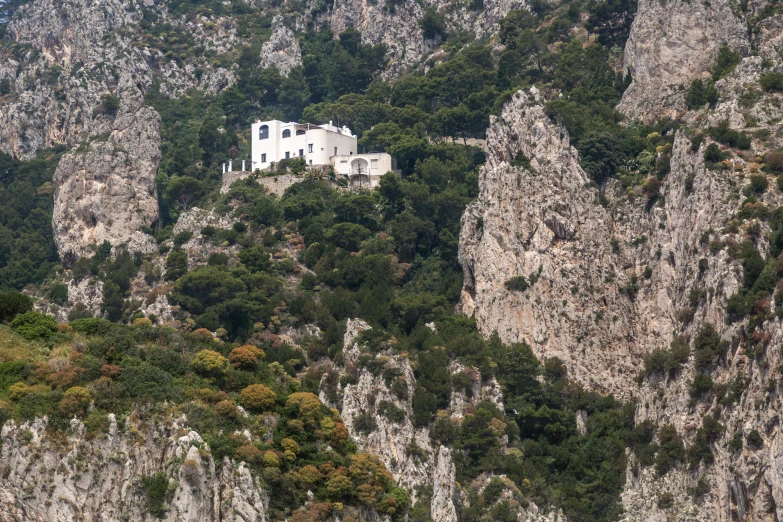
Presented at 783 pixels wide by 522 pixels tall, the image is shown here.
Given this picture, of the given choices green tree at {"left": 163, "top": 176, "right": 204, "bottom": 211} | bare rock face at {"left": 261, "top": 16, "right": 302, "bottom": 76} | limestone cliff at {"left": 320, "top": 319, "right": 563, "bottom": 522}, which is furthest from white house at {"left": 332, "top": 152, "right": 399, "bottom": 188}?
limestone cliff at {"left": 320, "top": 319, "right": 563, "bottom": 522}

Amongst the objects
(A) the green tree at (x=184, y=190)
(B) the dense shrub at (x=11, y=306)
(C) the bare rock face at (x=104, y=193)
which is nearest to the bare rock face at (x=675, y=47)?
(A) the green tree at (x=184, y=190)

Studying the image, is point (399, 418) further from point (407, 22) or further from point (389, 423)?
point (407, 22)

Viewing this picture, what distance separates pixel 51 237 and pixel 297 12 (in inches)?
1758

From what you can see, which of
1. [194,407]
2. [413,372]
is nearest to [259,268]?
[413,372]

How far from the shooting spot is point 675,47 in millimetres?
115438

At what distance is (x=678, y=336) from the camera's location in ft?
319

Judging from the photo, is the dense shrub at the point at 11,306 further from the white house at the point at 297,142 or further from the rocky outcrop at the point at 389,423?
the white house at the point at 297,142

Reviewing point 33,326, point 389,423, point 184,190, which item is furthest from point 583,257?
point 33,326

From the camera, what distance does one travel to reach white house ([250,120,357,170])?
128000 mm

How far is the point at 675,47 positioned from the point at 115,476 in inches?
2493

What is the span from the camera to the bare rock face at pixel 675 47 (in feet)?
376

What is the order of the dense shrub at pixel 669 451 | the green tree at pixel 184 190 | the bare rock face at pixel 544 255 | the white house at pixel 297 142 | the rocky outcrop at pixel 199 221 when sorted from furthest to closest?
1. the white house at pixel 297 142
2. the green tree at pixel 184 190
3. the rocky outcrop at pixel 199 221
4. the bare rock face at pixel 544 255
5. the dense shrub at pixel 669 451

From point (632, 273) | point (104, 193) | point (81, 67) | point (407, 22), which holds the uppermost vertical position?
point (407, 22)

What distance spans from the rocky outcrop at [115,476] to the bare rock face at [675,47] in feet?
185
